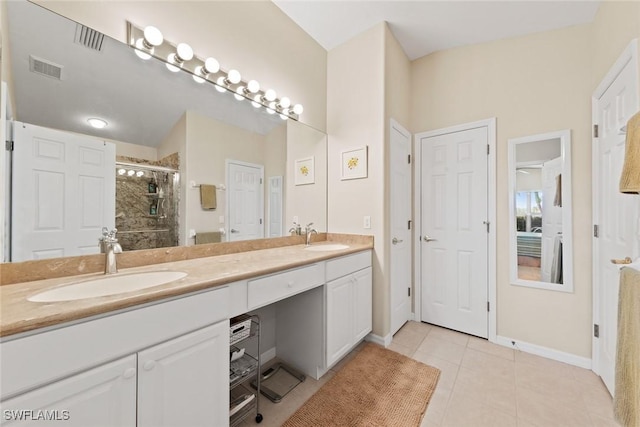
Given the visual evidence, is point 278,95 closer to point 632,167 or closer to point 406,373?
point 632,167

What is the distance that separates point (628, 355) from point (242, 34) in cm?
272

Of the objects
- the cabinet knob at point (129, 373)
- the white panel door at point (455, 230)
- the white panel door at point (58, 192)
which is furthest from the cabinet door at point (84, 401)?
the white panel door at point (455, 230)

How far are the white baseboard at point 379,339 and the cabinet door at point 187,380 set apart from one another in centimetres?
147

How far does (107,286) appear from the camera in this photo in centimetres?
113

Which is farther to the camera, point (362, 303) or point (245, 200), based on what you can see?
point (362, 303)

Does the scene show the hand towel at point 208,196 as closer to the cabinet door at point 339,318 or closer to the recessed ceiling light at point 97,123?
the recessed ceiling light at point 97,123

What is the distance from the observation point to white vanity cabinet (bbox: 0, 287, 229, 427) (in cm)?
69

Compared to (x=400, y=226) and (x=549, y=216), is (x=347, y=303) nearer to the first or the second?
(x=400, y=226)

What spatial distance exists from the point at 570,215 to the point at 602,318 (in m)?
0.77

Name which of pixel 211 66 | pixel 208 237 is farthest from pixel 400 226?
pixel 211 66

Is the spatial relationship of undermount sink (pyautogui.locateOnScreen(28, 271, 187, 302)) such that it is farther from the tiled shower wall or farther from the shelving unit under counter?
the shelving unit under counter

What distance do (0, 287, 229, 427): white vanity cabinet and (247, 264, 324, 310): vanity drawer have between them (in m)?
0.18

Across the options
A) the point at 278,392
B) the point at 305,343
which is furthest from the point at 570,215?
the point at 278,392

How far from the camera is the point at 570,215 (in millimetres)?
2043
